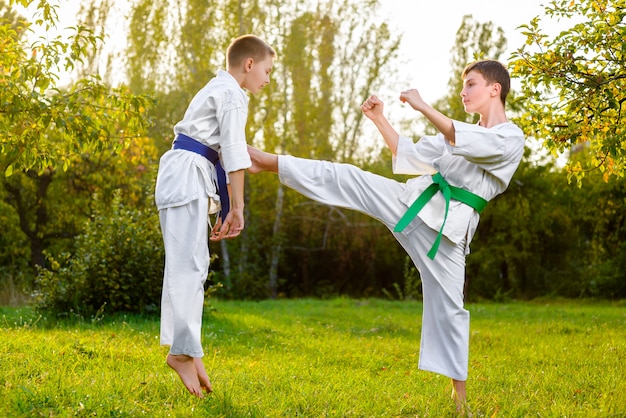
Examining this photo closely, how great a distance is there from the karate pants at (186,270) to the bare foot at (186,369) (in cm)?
6

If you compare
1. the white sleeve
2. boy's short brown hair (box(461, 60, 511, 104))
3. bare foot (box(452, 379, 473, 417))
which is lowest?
bare foot (box(452, 379, 473, 417))

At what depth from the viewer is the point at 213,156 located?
14.6ft

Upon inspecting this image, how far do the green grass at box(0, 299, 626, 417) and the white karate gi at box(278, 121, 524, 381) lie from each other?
0.46 metres

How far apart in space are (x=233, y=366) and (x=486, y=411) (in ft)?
7.19

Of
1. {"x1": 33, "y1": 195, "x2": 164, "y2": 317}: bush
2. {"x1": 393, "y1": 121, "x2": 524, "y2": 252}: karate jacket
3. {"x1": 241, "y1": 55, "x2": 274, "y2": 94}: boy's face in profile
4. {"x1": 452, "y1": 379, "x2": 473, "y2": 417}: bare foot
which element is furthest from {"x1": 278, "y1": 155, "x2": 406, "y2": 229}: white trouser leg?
{"x1": 33, "y1": 195, "x2": 164, "y2": 317}: bush

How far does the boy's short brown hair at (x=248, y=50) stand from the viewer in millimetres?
4441

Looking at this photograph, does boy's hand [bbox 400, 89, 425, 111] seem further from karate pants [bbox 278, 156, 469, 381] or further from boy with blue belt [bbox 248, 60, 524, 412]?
karate pants [bbox 278, 156, 469, 381]

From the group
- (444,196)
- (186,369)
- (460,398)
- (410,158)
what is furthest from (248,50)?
(460,398)

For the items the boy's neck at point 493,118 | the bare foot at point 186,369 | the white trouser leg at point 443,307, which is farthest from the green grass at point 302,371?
the boy's neck at point 493,118

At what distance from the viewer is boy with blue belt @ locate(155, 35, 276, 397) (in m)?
4.18

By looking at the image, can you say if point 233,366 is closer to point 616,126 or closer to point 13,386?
point 13,386

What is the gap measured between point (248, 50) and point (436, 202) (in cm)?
151

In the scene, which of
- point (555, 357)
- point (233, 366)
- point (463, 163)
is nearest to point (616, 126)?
point (555, 357)

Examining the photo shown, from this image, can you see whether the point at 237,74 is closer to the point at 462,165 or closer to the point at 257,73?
the point at 257,73
